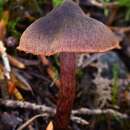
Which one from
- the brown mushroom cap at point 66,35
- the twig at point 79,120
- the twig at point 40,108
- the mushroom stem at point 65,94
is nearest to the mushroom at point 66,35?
the brown mushroom cap at point 66,35

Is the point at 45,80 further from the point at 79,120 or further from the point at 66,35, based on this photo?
the point at 66,35

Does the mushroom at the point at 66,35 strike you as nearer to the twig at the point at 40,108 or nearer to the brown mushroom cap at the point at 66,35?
the brown mushroom cap at the point at 66,35

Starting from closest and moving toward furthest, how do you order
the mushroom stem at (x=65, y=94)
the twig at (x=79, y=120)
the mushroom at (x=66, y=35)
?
the mushroom at (x=66, y=35)
the mushroom stem at (x=65, y=94)
the twig at (x=79, y=120)

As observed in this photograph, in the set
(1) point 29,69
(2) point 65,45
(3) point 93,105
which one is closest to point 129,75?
(3) point 93,105

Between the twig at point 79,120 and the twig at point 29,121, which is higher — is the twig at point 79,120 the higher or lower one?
the lower one

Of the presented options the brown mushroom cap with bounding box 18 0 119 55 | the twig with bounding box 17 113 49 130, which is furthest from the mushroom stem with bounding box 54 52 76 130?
the brown mushroom cap with bounding box 18 0 119 55

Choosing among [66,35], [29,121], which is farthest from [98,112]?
[66,35]

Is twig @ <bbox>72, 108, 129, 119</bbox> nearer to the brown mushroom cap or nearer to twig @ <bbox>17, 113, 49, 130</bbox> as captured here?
twig @ <bbox>17, 113, 49, 130</bbox>

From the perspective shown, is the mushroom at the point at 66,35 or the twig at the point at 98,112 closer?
the mushroom at the point at 66,35
